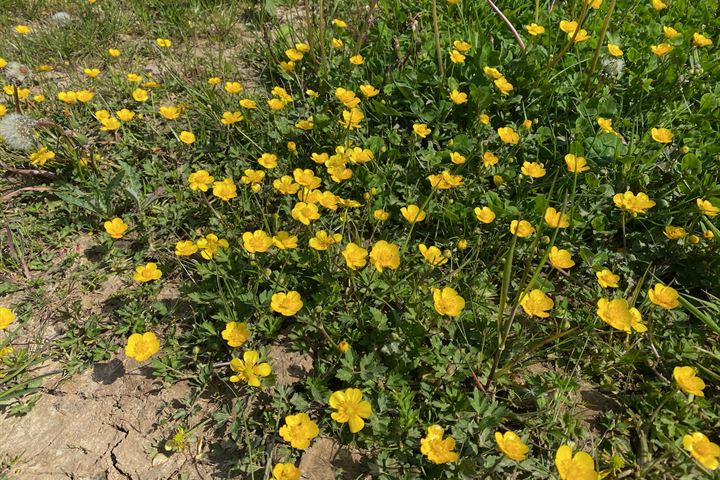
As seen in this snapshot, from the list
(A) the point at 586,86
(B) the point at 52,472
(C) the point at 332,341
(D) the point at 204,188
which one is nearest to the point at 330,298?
(C) the point at 332,341

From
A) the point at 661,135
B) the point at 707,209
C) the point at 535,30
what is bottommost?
the point at 707,209

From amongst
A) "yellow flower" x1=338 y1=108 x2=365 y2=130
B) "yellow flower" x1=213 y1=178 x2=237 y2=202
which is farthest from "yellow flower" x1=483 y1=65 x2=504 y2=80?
"yellow flower" x1=213 y1=178 x2=237 y2=202

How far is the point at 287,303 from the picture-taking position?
2303 mm

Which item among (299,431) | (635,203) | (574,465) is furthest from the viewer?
(635,203)

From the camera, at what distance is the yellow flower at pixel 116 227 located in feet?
8.79

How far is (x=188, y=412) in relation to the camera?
7.05ft

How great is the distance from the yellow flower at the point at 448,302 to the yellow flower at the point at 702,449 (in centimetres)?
94

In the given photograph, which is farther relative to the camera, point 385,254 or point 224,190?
point 224,190

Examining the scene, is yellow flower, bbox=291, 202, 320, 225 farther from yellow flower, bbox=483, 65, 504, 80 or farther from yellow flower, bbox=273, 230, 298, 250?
yellow flower, bbox=483, 65, 504, 80

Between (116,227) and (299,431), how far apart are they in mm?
1514

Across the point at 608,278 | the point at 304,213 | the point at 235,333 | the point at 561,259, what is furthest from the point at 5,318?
the point at 608,278

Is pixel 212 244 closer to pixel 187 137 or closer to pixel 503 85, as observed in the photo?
pixel 187 137

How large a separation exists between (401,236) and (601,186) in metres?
1.09

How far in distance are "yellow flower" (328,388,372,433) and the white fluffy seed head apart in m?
2.55
